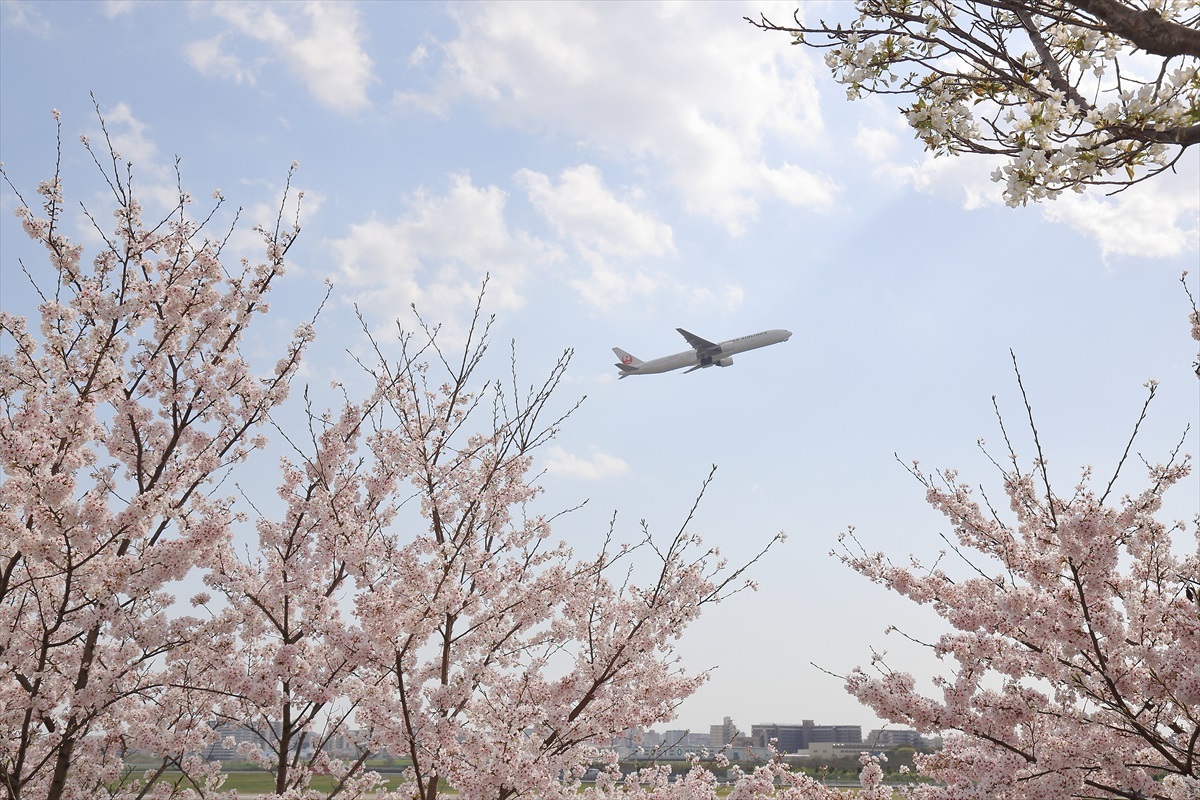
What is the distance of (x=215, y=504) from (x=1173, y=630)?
26.3 ft

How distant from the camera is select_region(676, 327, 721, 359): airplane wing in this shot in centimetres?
5222

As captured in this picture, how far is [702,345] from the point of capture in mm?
52500

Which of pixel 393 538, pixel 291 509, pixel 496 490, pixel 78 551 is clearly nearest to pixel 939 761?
pixel 496 490

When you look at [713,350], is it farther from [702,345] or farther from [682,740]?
[682,740]

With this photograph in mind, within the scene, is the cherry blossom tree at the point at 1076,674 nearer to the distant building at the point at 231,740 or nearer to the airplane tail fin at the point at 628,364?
the distant building at the point at 231,740

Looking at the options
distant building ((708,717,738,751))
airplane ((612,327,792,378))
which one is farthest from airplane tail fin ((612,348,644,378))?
distant building ((708,717,738,751))

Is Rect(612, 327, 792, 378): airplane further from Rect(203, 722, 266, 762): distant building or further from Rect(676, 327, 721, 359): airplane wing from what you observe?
Rect(203, 722, 266, 762): distant building

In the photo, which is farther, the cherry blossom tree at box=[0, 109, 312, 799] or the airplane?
the airplane

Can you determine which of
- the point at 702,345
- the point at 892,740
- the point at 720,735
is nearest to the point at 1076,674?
the point at 892,740

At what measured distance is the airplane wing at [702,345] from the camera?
5222 centimetres

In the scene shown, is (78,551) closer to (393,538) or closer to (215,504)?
(215,504)

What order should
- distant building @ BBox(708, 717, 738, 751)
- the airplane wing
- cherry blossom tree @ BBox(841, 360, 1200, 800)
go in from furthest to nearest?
the airplane wing < distant building @ BBox(708, 717, 738, 751) < cherry blossom tree @ BBox(841, 360, 1200, 800)

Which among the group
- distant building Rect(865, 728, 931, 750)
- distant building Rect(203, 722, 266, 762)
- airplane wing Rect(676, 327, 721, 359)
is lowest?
distant building Rect(865, 728, 931, 750)

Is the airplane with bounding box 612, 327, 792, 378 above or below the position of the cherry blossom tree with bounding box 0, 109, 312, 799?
above
